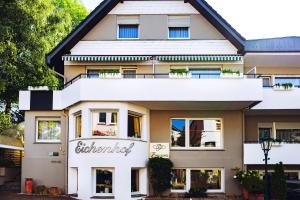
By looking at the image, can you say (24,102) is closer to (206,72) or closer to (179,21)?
(179,21)

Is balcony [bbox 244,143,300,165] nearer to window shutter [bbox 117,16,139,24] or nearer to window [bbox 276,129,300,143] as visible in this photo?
window [bbox 276,129,300,143]

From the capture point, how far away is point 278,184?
26062 mm

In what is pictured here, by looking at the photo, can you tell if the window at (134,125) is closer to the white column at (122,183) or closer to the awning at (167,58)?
the white column at (122,183)

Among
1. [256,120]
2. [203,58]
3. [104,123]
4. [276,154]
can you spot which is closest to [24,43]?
[104,123]

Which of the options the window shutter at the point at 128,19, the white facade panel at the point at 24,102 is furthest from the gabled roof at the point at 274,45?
the white facade panel at the point at 24,102

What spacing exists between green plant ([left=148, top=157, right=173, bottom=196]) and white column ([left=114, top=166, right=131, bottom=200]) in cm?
204

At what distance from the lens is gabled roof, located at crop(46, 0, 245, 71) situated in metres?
30.0

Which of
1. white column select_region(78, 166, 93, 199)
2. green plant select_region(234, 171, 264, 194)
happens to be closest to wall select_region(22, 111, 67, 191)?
white column select_region(78, 166, 93, 199)

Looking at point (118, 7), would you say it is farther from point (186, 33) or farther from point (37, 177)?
point (37, 177)

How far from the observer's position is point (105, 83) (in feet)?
88.5

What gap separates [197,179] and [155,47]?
806 cm

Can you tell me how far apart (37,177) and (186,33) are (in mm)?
12209

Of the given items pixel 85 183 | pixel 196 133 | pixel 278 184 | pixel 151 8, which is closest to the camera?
Result: pixel 278 184

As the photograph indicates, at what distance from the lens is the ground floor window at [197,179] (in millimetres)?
29656
